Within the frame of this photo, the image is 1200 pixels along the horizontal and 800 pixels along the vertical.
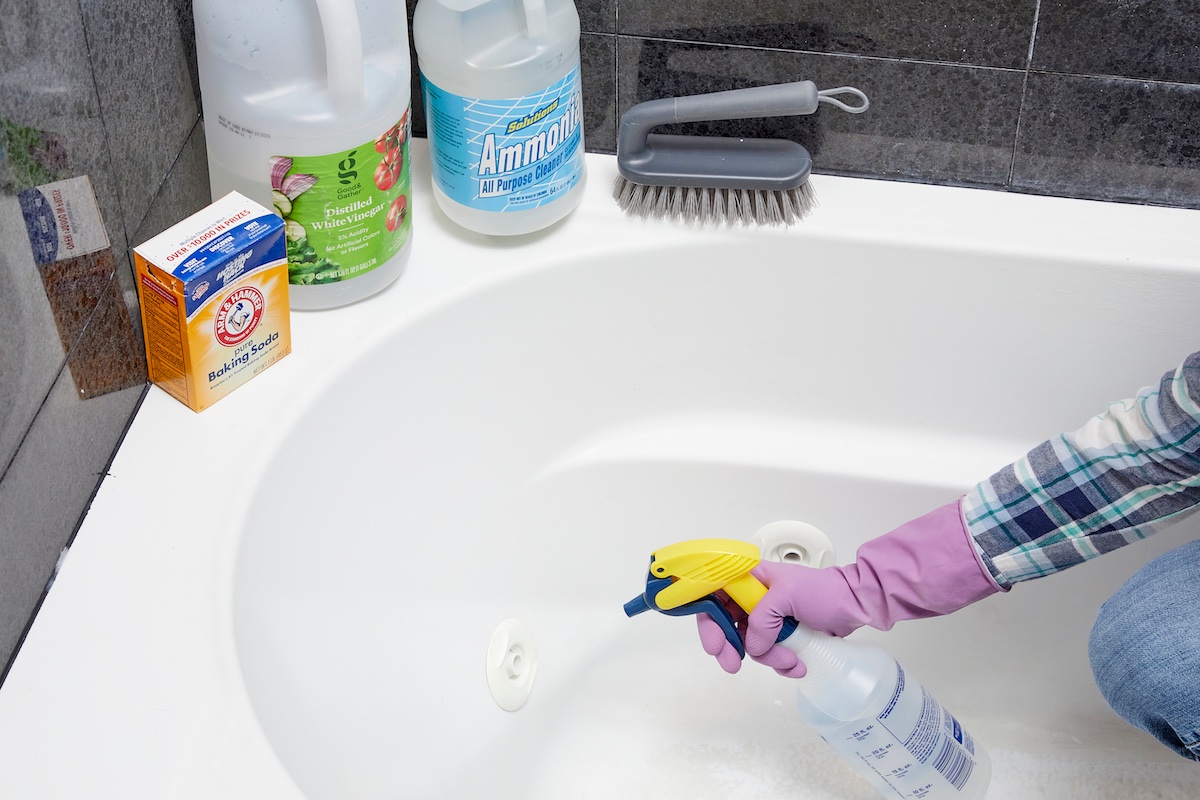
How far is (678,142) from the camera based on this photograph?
1.00 m

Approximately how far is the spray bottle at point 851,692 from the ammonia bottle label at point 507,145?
34cm

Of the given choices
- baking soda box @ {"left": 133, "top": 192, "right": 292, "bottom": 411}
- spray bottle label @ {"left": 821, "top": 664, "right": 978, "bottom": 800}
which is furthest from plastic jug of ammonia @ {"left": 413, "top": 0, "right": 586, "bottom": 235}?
spray bottle label @ {"left": 821, "top": 664, "right": 978, "bottom": 800}

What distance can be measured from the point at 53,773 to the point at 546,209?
0.56 meters

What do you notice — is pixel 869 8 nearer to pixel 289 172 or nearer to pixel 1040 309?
pixel 1040 309

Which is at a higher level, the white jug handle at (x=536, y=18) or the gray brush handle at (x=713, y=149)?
the white jug handle at (x=536, y=18)

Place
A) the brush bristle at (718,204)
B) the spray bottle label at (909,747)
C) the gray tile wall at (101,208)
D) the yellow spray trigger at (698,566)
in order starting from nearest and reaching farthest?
the gray tile wall at (101,208), the yellow spray trigger at (698,566), the spray bottle label at (909,747), the brush bristle at (718,204)

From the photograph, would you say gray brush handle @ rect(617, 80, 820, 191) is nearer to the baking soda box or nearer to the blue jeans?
the baking soda box

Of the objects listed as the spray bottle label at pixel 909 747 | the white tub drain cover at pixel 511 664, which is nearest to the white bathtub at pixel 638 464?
the white tub drain cover at pixel 511 664

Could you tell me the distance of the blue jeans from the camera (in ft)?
2.59

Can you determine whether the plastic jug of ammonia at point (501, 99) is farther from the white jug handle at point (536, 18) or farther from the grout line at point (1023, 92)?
the grout line at point (1023, 92)

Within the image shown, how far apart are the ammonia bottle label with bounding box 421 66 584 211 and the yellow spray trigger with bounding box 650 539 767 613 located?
1.11 ft

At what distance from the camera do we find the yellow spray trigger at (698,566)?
76 cm

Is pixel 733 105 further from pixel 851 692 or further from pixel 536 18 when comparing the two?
pixel 851 692

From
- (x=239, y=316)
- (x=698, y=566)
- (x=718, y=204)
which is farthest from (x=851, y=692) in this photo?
(x=239, y=316)
